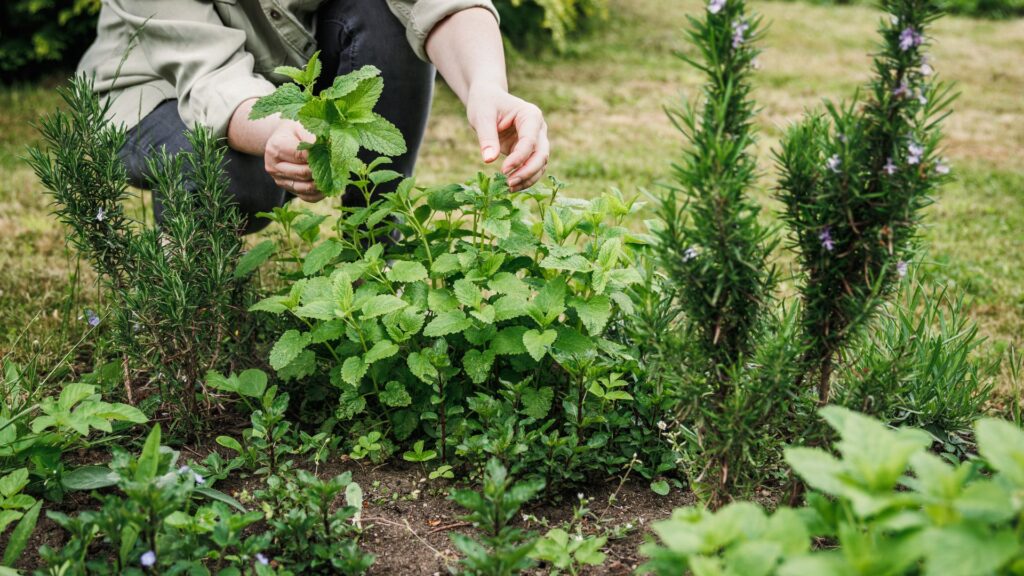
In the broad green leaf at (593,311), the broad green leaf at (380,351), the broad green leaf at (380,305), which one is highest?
the broad green leaf at (380,305)

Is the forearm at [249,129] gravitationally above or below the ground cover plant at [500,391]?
above

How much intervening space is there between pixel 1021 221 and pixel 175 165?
3612mm

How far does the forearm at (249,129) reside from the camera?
2002 mm

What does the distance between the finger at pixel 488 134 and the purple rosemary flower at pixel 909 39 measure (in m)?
0.82

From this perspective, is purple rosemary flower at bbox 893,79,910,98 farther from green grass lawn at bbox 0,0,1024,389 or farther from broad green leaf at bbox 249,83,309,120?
broad green leaf at bbox 249,83,309,120

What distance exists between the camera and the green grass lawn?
111 inches

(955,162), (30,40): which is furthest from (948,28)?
(30,40)

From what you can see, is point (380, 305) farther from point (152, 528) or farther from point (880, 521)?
point (880, 521)

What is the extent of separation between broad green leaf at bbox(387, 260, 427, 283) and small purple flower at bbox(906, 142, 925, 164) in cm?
97

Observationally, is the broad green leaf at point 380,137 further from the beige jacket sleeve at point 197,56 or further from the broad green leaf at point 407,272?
the beige jacket sleeve at point 197,56

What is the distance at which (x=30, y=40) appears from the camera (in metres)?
5.43

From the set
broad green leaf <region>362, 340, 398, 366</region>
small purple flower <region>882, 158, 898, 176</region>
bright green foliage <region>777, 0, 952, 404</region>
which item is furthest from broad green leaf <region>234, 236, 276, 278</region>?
small purple flower <region>882, 158, 898, 176</region>

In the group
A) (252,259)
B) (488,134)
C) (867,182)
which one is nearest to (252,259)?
(252,259)

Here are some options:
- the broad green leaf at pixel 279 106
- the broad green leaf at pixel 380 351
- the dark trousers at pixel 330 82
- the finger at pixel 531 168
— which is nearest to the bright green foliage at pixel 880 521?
the broad green leaf at pixel 380 351
